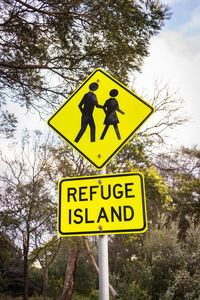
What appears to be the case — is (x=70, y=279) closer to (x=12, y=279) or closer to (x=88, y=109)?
(x=12, y=279)

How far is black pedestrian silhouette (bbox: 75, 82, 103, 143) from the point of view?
86.0 inches

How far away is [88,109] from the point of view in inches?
89.0

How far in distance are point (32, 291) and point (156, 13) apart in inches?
662

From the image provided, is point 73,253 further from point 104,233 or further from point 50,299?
point 104,233

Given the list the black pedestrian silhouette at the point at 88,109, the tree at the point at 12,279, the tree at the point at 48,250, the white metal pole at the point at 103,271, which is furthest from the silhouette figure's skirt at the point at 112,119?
the tree at the point at 12,279

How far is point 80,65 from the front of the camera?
622cm

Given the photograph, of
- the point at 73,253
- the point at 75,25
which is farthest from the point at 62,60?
the point at 73,253

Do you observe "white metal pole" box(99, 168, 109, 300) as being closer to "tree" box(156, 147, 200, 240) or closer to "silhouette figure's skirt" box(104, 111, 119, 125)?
"silhouette figure's skirt" box(104, 111, 119, 125)

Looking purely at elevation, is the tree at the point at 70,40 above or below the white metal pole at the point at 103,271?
above

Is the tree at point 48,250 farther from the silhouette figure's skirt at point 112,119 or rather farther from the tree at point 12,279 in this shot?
the silhouette figure's skirt at point 112,119

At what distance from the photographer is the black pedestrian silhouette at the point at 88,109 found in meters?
2.18

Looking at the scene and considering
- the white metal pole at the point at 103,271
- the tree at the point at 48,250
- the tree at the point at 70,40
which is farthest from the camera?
the tree at the point at 48,250

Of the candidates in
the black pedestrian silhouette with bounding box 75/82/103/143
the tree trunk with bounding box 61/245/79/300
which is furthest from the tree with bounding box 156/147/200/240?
the black pedestrian silhouette with bounding box 75/82/103/143

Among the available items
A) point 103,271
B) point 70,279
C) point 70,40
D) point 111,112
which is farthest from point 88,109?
point 70,279
